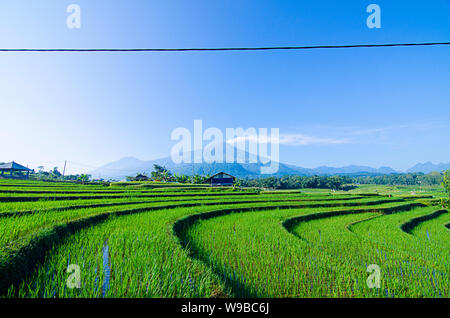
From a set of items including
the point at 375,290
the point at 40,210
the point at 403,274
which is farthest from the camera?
the point at 40,210

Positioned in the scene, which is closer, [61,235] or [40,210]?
[61,235]

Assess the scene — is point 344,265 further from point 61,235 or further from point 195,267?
point 61,235

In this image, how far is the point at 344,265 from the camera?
4.05 m

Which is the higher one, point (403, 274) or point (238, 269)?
point (238, 269)

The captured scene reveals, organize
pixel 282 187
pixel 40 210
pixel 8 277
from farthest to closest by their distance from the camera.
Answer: pixel 282 187 < pixel 40 210 < pixel 8 277

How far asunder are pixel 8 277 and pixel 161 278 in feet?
7.53

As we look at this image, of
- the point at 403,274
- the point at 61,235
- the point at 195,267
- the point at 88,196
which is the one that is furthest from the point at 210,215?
the point at 88,196
